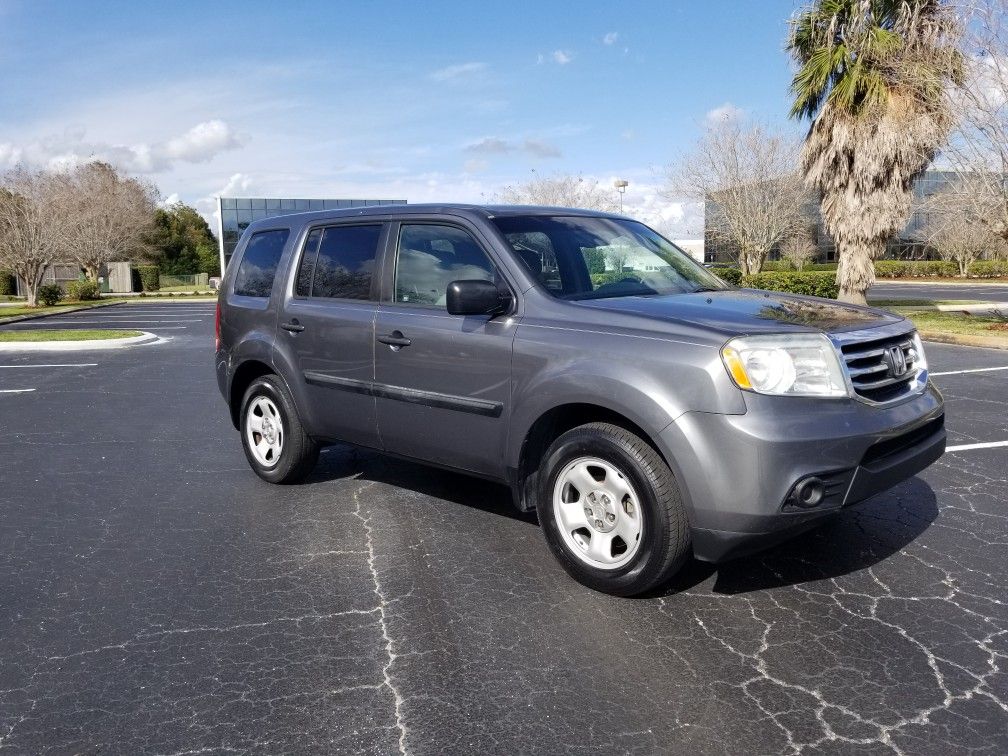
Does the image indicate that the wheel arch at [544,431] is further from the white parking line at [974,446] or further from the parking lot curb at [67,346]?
the parking lot curb at [67,346]

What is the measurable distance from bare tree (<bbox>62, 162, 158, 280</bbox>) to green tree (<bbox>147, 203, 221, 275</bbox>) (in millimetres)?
6979

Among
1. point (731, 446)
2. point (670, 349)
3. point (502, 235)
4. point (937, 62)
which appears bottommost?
point (731, 446)

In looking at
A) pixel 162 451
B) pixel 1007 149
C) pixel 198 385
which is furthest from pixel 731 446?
pixel 1007 149

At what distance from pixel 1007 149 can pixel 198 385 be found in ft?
48.7

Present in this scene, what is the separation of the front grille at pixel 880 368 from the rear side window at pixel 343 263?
2.80 metres

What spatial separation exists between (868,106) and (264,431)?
58.7 feet

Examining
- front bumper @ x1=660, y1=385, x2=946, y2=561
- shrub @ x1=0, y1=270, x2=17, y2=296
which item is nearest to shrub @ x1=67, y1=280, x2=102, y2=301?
shrub @ x1=0, y1=270, x2=17, y2=296

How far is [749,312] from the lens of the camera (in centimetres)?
416

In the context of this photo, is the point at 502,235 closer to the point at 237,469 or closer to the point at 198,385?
the point at 237,469

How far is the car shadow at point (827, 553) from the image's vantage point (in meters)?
4.31

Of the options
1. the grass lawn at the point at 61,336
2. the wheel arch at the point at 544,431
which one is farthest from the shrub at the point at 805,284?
the wheel arch at the point at 544,431

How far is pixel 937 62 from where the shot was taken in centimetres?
1761

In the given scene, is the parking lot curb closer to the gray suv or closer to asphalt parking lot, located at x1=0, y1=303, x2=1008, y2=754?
asphalt parking lot, located at x1=0, y1=303, x2=1008, y2=754

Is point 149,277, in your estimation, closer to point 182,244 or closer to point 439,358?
point 182,244
